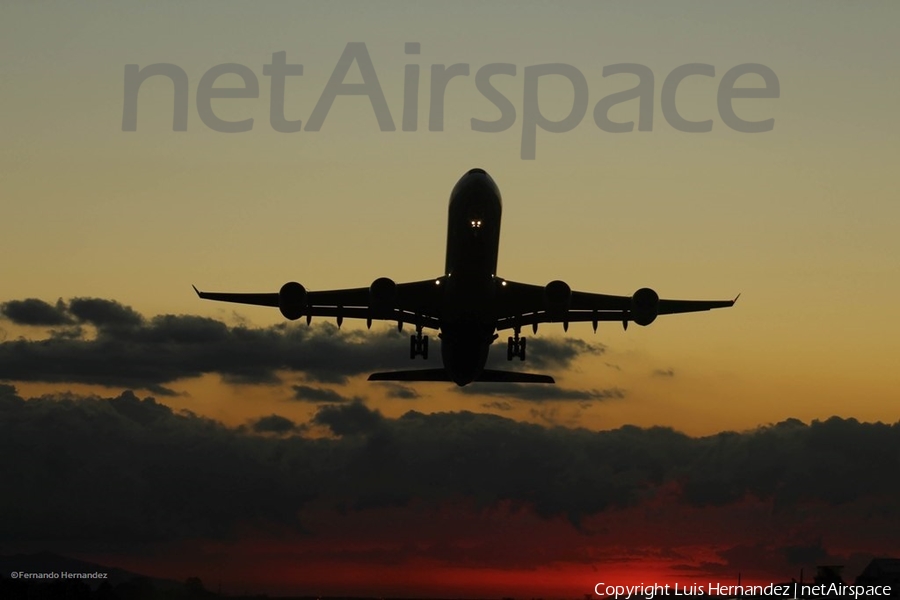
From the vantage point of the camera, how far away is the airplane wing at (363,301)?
6425 centimetres

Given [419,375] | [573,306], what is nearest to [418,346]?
[419,375]

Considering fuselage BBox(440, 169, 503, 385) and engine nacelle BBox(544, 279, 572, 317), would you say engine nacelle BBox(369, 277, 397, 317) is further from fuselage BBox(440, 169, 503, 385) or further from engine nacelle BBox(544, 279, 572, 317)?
engine nacelle BBox(544, 279, 572, 317)

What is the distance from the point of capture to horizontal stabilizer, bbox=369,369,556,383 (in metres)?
71.9

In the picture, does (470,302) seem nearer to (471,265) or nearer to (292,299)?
(471,265)

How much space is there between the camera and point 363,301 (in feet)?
220

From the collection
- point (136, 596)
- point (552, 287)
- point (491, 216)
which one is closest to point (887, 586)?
point (552, 287)

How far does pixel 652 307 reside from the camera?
2549 inches

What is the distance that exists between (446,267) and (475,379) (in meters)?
9.09

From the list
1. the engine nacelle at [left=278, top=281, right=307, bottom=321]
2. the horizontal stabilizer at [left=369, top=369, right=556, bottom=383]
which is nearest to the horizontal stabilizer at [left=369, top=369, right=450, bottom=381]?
the horizontal stabilizer at [left=369, top=369, right=556, bottom=383]

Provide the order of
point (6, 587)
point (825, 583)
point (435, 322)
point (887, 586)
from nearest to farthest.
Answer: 1. point (435, 322)
2. point (825, 583)
3. point (887, 586)
4. point (6, 587)

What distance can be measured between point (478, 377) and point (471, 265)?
12148 millimetres

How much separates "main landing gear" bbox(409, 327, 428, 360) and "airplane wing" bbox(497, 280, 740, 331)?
528 cm

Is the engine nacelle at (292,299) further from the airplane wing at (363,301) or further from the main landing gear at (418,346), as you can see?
the main landing gear at (418,346)

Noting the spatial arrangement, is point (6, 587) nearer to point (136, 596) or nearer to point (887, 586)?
point (136, 596)
